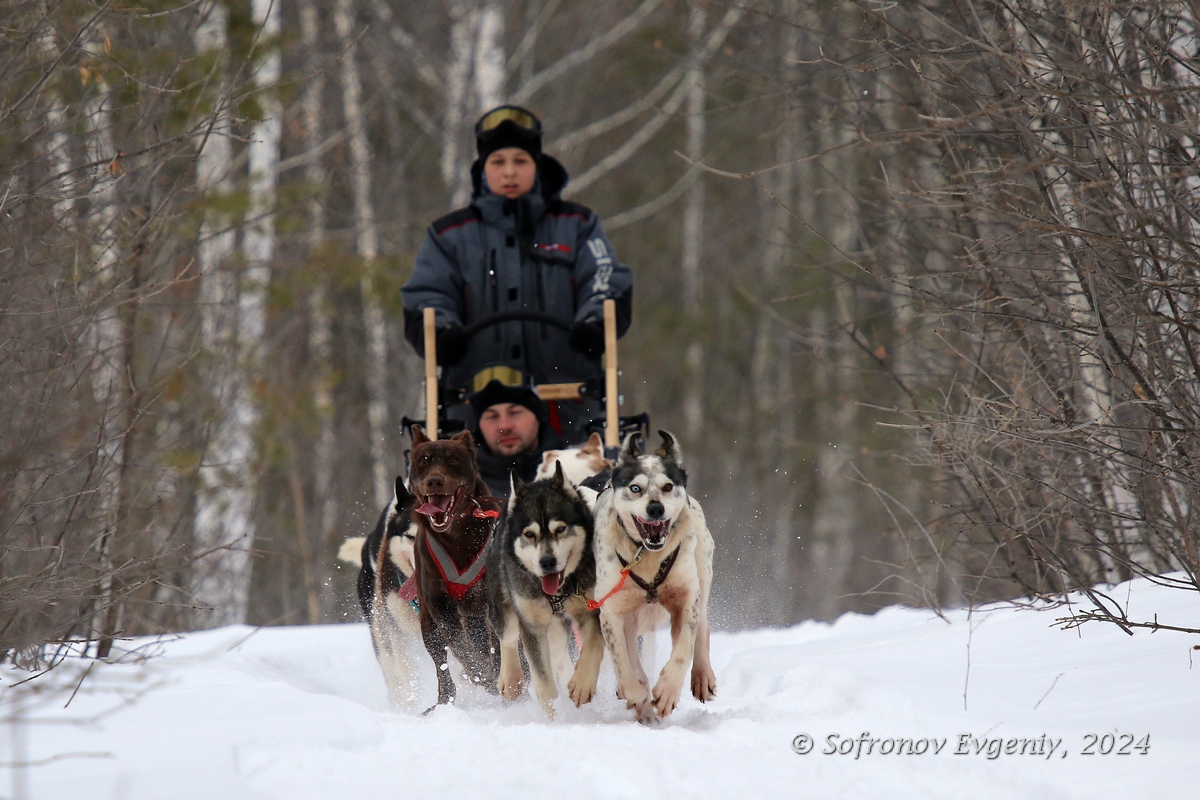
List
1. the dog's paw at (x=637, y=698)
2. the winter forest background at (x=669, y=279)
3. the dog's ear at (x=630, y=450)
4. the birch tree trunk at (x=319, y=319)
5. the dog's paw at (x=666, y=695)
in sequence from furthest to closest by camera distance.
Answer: the birch tree trunk at (x=319, y=319) < the dog's ear at (x=630, y=450) < the dog's paw at (x=637, y=698) < the dog's paw at (x=666, y=695) < the winter forest background at (x=669, y=279)

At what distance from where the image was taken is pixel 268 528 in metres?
12.9

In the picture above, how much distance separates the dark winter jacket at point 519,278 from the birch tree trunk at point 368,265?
23.4 feet

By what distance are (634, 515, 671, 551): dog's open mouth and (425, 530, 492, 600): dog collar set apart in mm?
897

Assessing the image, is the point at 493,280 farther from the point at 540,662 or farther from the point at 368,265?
the point at 368,265

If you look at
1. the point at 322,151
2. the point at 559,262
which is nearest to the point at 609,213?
the point at 322,151

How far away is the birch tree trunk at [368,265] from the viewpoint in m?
13.6

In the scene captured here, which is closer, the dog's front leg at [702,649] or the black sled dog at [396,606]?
the dog's front leg at [702,649]

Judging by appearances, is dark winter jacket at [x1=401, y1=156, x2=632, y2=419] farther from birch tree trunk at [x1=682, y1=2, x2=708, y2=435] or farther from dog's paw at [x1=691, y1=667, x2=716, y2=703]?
birch tree trunk at [x1=682, y1=2, x2=708, y2=435]

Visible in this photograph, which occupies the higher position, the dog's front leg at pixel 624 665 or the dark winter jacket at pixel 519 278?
the dark winter jacket at pixel 519 278

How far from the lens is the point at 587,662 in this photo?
14.6ft

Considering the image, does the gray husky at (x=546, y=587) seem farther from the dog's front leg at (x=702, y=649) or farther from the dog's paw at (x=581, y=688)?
the dog's front leg at (x=702, y=649)

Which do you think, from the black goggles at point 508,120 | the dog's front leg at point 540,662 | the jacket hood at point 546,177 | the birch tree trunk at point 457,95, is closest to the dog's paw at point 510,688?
the dog's front leg at point 540,662

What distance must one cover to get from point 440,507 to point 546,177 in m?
2.35

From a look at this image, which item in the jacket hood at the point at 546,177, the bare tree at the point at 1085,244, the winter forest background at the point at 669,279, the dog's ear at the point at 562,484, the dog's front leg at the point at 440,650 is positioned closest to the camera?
the bare tree at the point at 1085,244
